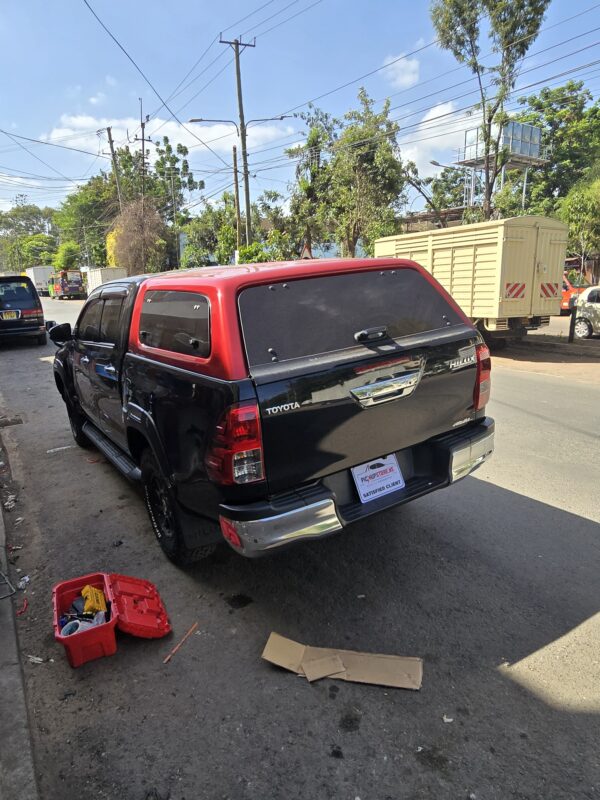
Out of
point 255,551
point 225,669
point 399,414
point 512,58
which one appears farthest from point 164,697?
point 512,58

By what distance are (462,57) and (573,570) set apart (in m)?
19.3

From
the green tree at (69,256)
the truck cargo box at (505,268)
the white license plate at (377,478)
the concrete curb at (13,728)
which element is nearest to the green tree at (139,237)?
the green tree at (69,256)

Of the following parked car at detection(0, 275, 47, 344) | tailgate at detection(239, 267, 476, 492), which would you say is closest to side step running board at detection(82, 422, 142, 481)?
tailgate at detection(239, 267, 476, 492)

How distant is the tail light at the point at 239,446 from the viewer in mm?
2461

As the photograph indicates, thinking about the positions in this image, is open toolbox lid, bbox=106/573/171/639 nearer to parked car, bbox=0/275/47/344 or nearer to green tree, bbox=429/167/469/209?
parked car, bbox=0/275/47/344

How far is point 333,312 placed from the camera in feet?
9.59

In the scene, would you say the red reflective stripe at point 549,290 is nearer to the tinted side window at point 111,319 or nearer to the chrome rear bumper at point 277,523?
the tinted side window at point 111,319

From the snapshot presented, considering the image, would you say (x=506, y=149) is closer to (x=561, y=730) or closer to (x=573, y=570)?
(x=573, y=570)

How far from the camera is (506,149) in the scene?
66.6 feet

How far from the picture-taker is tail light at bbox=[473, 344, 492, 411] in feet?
10.9

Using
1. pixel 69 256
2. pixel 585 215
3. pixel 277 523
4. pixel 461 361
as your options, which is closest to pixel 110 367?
pixel 277 523

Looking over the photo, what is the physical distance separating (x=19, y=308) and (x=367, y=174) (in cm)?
1425

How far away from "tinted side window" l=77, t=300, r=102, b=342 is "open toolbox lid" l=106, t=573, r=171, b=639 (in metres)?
2.30

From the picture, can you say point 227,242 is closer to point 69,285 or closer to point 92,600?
point 69,285
